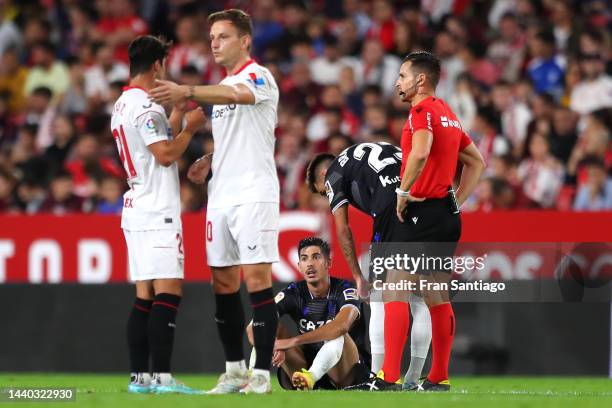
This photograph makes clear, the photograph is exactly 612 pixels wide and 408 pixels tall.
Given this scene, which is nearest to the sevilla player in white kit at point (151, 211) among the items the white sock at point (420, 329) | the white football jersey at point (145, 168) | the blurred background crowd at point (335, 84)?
the white football jersey at point (145, 168)

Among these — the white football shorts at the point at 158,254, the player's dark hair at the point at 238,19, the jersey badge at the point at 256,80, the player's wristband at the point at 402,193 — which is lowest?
the white football shorts at the point at 158,254

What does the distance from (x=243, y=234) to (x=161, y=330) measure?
85cm

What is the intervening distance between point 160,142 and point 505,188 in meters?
6.29

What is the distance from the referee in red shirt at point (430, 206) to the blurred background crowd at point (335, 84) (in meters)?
5.14

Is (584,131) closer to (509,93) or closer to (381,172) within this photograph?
(509,93)

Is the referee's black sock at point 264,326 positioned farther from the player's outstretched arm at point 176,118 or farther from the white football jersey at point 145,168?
the player's outstretched arm at point 176,118

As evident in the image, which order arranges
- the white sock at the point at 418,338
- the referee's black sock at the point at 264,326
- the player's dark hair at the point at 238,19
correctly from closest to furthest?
the referee's black sock at the point at 264,326 < the player's dark hair at the point at 238,19 < the white sock at the point at 418,338

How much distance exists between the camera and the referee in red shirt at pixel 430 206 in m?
8.95

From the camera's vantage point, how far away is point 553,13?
56.4ft

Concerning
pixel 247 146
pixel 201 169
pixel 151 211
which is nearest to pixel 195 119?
pixel 201 169

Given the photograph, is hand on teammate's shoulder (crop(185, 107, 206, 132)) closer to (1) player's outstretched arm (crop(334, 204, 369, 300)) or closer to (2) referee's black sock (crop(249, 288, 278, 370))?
(2) referee's black sock (crop(249, 288, 278, 370))

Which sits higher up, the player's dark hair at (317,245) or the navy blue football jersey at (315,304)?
the player's dark hair at (317,245)

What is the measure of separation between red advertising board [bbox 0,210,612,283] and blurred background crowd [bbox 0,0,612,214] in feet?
2.40

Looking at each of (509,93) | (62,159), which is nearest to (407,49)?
(509,93)
